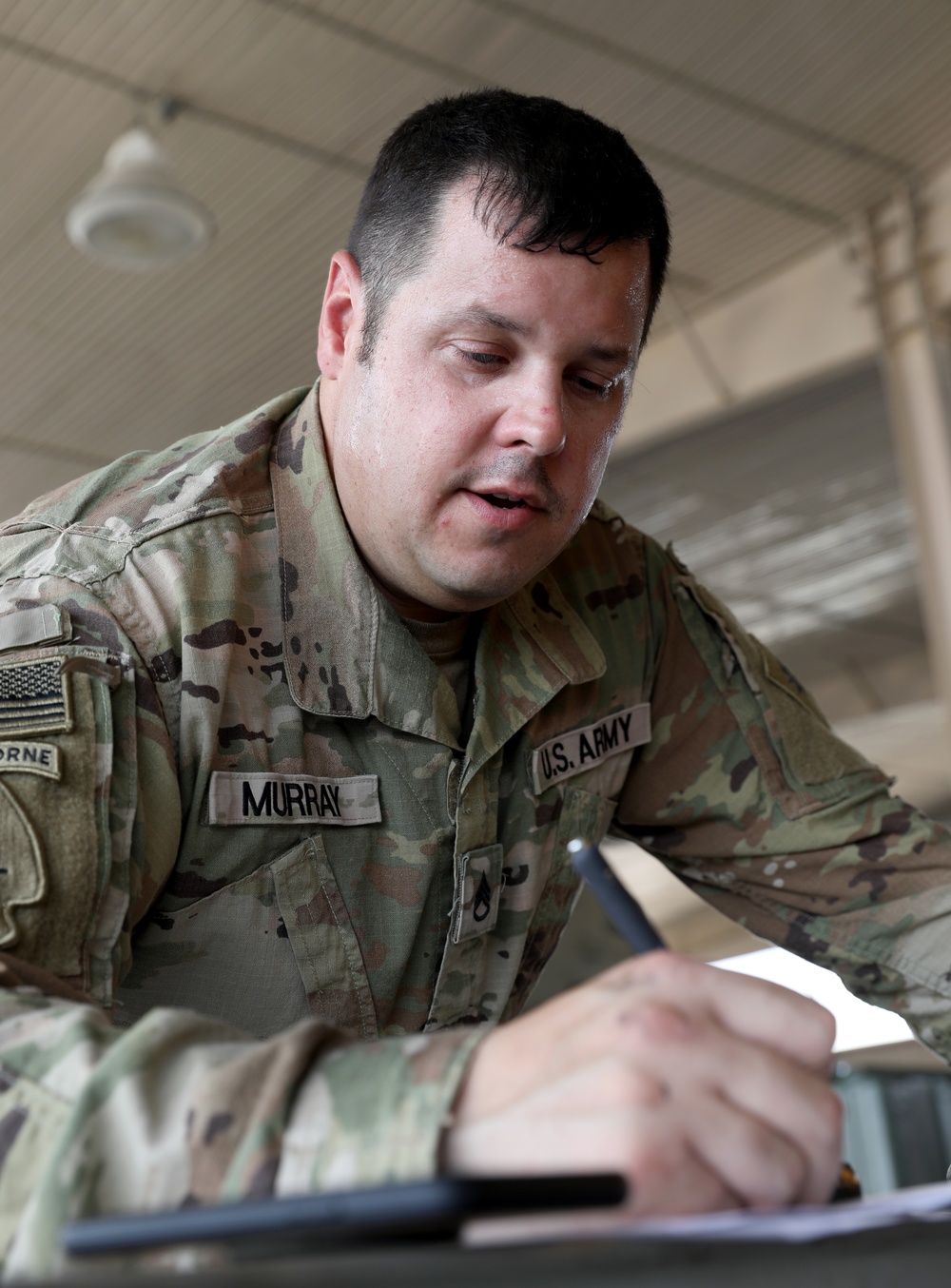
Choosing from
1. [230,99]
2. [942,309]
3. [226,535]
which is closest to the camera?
[226,535]

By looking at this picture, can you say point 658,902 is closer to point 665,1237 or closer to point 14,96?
point 14,96

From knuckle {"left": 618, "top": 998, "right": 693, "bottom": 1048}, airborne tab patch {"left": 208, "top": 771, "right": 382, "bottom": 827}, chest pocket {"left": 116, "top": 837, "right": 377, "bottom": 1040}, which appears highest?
airborne tab patch {"left": 208, "top": 771, "right": 382, "bottom": 827}

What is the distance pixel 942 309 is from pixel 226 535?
583 cm

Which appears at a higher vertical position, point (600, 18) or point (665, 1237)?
point (600, 18)

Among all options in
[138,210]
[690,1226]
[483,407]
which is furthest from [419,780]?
[138,210]

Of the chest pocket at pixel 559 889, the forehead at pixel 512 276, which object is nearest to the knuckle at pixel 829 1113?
the forehead at pixel 512 276

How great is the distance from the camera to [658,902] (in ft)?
39.6

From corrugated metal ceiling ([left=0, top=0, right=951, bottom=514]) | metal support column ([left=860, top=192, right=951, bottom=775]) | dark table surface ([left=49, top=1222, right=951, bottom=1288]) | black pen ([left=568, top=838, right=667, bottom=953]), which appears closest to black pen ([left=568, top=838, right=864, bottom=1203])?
black pen ([left=568, top=838, right=667, bottom=953])

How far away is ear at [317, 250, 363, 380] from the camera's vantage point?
159cm

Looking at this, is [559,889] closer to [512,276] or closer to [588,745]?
[588,745]

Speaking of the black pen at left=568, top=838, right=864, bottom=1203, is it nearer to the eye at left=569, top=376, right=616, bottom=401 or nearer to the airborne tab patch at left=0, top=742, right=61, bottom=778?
the airborne tab patch at left=0, top=742, right=61, bottom=778

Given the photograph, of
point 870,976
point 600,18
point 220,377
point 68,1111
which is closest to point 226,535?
point 68,1111

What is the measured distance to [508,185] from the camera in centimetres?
144

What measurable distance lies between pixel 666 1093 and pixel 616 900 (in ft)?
0.72
